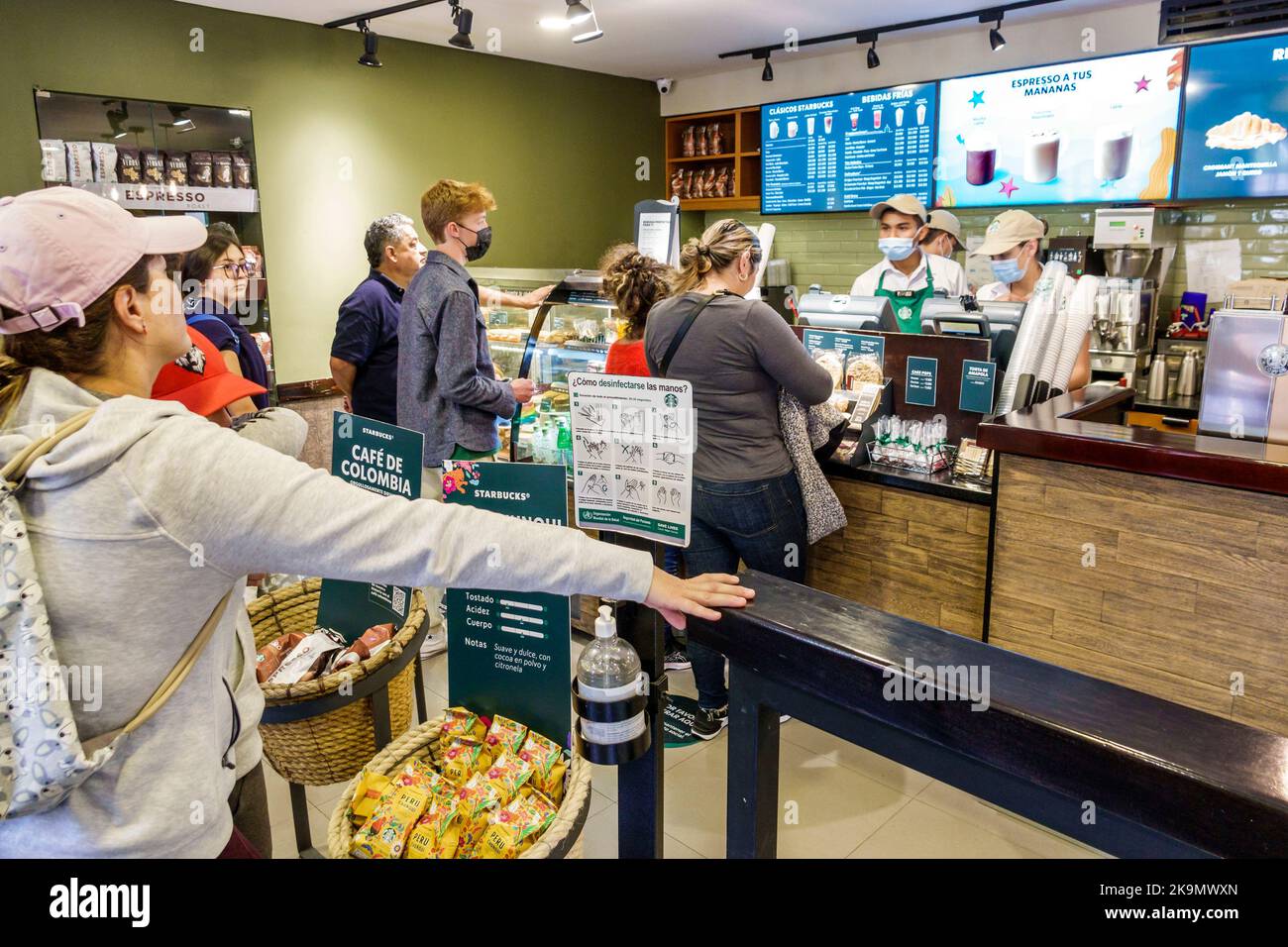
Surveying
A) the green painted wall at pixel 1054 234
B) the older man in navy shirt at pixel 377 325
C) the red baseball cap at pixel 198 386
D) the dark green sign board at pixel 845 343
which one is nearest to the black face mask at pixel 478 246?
the older man in navy shirt at pixel 377 325

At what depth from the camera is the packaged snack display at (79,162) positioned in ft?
15.3

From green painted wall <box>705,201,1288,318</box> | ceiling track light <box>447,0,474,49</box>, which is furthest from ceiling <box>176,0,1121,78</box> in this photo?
green painted wall <box>705,201,1288,318</box>

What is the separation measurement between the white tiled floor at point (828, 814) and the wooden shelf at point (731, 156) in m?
5.63

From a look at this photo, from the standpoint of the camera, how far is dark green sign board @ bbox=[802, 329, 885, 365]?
3.18 metres

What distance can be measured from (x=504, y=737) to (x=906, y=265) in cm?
392

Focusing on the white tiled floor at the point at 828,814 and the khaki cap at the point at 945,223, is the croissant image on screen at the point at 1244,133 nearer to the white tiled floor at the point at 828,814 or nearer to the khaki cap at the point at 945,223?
the khaki cap at the point at 945,223

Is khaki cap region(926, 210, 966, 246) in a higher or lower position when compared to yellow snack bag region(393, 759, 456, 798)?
higher

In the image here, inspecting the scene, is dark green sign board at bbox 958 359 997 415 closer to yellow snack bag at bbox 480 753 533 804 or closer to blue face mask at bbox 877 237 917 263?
blue face mask at bbox 877 237 917 263

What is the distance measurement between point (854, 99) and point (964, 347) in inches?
172

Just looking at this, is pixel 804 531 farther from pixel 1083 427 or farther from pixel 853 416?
pixel 1083 427

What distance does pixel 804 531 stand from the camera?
2.96 m

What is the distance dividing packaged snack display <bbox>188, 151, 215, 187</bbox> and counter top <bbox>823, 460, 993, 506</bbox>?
414cm

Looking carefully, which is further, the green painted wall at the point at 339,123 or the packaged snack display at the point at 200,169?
the packaged snack display at the point at 200,169
